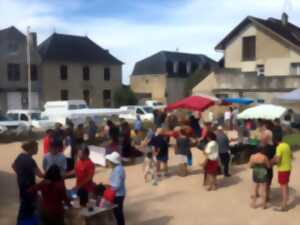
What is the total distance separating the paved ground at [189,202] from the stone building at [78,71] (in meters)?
32.6

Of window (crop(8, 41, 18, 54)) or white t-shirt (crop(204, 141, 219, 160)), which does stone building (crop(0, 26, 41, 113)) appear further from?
white t-shirt (crop(204, 141, 219, 160))

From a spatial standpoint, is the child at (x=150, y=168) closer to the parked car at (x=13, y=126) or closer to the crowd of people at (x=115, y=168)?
the crowd of people at (x=115, y=168)

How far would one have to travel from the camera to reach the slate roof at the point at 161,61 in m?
58.9

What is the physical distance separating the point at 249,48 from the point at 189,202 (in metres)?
28.8

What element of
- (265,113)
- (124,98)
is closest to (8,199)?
(265,113)

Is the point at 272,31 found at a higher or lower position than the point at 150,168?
higher

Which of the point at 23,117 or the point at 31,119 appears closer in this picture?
the point at 31,119

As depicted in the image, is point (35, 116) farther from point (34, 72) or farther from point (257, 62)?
point (257, 62)

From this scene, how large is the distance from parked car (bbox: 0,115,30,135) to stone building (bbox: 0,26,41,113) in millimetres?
16071

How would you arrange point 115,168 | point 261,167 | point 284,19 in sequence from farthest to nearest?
point 284,19
point 261,167
point 115,168

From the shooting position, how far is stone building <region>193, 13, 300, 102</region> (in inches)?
1277

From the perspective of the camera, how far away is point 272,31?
36781 millimetres

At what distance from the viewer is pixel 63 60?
157 feet

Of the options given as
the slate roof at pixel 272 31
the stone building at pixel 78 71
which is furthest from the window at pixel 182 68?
A: the slate roof at pixel 272 31
